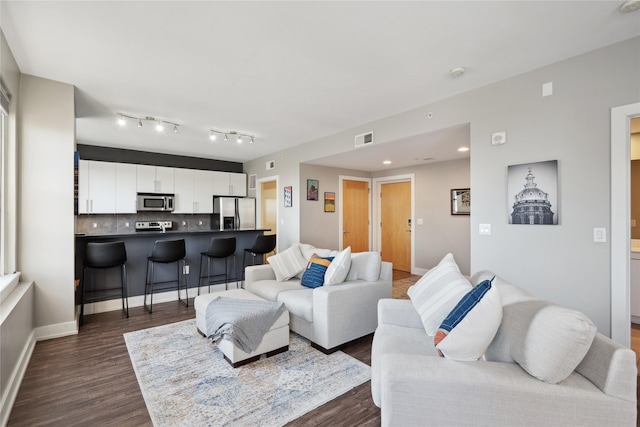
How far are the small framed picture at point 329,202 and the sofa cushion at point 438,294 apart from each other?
384 cm

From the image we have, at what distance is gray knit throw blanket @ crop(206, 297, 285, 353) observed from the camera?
7.94 ft

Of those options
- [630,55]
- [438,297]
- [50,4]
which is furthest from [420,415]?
[50,4]

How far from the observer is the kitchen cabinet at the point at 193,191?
6.29 metres

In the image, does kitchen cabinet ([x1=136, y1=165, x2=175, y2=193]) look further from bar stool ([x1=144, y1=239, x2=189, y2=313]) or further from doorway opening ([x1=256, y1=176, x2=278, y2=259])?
bar stool ([x1=144, y1=239, x2=189, y2=313])

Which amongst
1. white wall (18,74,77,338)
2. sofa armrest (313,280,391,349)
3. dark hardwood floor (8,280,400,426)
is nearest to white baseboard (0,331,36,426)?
dark hardwood floor (8,280,400,426)

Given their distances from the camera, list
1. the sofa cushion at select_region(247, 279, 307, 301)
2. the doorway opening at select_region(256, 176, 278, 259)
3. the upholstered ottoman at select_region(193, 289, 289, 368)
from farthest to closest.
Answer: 1. the doorway opening at select_region(256, 176, 278, 259)
2. the sofa cushion at select_region(247, 279, 307, 301)
3. the upholstered ottoman at select_region(193, 289, 289, 368)

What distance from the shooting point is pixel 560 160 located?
254 centimetres

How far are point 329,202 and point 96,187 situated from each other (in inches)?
166

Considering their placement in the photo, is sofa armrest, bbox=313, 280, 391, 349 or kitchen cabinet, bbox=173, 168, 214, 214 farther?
kitchen cabinet, bbox=173, 168, 214, 214

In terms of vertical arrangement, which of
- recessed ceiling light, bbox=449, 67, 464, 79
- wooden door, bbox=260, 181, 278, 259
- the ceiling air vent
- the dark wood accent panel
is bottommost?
wooden door, bbox=260, 181, 278, 259

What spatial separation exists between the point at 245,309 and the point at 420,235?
435cm

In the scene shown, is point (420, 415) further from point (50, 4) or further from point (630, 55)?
point (50, 4)

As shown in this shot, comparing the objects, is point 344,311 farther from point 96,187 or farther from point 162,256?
point 96,187

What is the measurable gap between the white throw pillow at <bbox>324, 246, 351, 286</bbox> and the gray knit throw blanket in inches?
21.1
